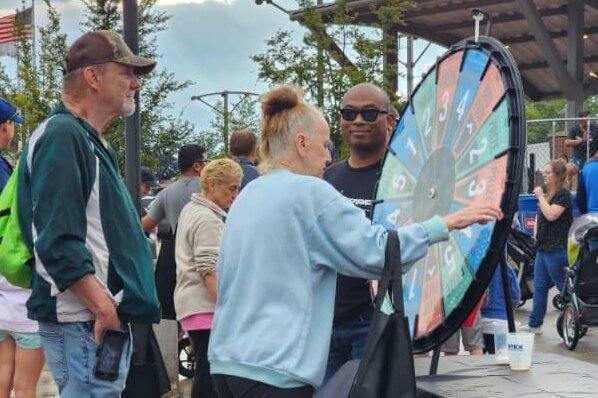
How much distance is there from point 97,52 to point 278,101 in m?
0.75

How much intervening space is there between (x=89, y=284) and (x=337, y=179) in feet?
5.63

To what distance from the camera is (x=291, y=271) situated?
3.04 metres

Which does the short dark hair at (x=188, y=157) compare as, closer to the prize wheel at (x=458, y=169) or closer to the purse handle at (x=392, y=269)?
the prize wheel at (x=458, y=169)

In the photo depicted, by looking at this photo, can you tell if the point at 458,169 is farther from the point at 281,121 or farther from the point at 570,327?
the point at 570,327

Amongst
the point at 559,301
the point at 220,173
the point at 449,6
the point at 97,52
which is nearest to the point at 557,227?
the point at 559,301

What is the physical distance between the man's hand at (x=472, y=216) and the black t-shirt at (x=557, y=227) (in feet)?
26.6

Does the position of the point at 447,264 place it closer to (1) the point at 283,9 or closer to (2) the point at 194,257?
(2) the point at 194,257

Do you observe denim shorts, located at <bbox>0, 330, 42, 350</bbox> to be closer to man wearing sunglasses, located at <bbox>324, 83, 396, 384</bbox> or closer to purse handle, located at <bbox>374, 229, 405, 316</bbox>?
man wearing sunglasses, located at <bbox>324, 83, 396, 384</bbox>

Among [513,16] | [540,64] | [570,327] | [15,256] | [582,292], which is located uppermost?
[513,16]

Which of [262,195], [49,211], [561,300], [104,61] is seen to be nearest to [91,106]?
[104,61]

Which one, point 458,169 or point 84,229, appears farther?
point 84,229

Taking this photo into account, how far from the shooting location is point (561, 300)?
1047 cm

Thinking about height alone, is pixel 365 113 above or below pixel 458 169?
above

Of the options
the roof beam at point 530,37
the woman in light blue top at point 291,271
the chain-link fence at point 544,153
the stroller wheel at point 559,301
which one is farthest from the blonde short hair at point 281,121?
the roof beam at point 530,37
